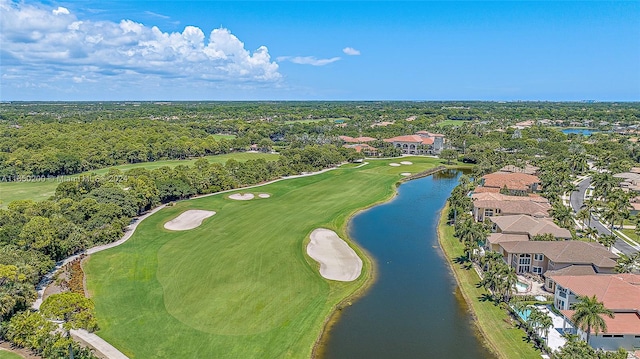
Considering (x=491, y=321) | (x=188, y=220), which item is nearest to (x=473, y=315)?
(x=491, y=321)

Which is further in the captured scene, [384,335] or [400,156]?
[400,156]

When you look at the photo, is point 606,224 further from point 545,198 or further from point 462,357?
point 462,357

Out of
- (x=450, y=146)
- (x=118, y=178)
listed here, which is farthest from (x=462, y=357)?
(x=450, y=146)

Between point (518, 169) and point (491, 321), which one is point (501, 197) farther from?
point (491, 321)

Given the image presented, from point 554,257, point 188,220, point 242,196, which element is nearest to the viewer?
point 554,257

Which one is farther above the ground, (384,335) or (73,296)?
(73,296)

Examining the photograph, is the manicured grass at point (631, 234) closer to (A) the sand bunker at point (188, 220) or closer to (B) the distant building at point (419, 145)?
(A) the sand bunker at point (188, 220)
